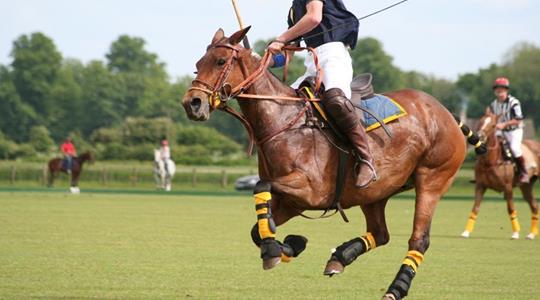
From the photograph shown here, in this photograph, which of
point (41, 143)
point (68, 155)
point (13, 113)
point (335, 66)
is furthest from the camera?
point (13, 113)

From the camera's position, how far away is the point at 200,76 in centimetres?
952

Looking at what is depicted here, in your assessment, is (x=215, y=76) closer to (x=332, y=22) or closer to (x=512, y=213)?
(x=332, y=22)

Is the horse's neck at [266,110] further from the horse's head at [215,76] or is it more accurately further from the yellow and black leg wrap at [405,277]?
the yellow and black leg wrap at [405,277]

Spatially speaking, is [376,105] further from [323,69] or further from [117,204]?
[117,204]

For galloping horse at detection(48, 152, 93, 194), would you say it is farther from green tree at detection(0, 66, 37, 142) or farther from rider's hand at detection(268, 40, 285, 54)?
green tree at detection(0, 66, 37, 142)

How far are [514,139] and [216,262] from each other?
34.9ft

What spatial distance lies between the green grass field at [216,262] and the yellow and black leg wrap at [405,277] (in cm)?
100

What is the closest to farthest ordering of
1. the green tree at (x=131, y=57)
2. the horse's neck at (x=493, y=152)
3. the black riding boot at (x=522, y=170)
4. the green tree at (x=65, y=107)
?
1. the horse's neck at (x=493, y=152)
2. the black riding boot at (x=522, y=170)
3. the green tree at (x=65, y=107)
4. the green tree at (x=131, y=57)

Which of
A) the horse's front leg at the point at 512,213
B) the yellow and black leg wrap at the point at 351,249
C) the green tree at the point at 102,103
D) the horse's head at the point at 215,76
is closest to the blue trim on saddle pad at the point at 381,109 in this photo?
the yellow and black leg wrap at the point at 351,249

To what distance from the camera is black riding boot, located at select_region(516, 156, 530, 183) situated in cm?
2336

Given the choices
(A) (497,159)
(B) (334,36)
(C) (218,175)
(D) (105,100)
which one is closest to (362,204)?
(B) (334,36)

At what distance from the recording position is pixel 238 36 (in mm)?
9633

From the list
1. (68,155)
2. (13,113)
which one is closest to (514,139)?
(68,155)

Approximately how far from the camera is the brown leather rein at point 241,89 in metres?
9.47
